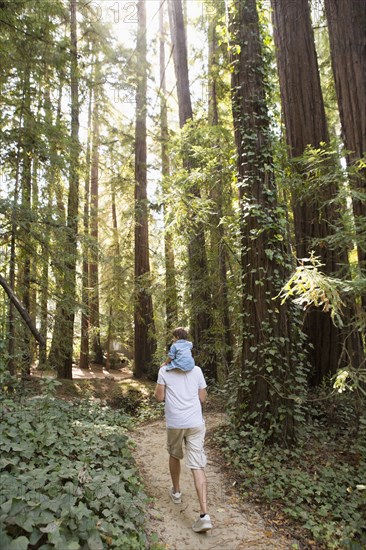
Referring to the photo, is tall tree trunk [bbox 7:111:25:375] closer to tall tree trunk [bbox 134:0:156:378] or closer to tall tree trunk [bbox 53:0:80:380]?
tall tree trunk [bbox 53:0:80:380]

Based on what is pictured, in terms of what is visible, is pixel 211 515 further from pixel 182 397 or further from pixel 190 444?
pixel 182 397

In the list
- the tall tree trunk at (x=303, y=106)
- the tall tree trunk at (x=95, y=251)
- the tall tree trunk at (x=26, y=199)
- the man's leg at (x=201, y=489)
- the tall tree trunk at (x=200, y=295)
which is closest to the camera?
the man's leg at (x=201, y=489)

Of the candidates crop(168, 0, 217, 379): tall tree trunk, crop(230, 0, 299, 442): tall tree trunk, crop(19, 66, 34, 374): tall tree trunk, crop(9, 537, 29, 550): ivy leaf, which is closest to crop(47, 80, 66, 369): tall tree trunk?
crop(19, 66, 34, 374): tall tree trunk

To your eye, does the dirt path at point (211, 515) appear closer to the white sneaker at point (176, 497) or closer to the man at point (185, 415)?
the white sneaker at point (176, 497)

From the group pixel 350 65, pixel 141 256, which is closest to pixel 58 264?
pixel 141 256

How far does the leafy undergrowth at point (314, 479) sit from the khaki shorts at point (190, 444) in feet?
3.87

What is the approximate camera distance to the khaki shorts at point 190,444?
3.89 meters

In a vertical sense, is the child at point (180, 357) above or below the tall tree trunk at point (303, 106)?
below

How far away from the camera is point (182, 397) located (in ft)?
13.1

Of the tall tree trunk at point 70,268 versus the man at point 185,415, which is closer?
the man at point 185,415

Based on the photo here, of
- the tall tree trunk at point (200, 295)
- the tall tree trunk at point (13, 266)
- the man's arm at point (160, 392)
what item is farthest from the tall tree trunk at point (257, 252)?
the tall tree trunk at point (13, 266)

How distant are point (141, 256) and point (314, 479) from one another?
30.0 feet

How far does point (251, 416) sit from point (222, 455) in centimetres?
71

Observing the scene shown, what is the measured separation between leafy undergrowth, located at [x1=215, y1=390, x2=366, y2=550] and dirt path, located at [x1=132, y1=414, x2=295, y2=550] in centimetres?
26
